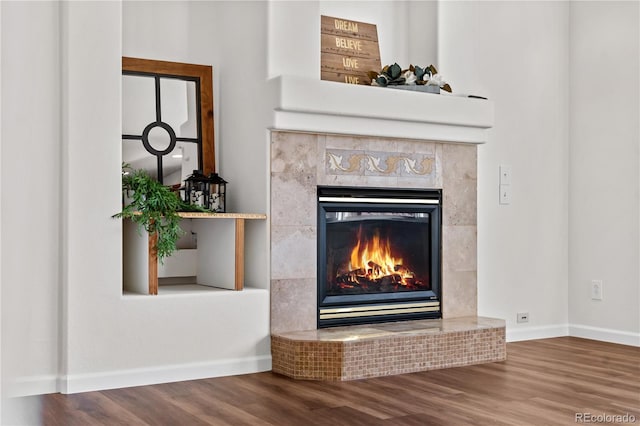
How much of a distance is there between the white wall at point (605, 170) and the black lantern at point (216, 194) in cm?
252

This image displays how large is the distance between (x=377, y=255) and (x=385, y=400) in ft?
3.90

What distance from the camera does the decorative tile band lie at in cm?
376

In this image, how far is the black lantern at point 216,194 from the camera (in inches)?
143

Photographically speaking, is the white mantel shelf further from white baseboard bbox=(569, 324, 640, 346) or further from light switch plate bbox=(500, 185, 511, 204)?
white baseboard bbox=(569, 324, 640, 346)

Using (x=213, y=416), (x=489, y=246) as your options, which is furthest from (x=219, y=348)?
(x=489, y=246)

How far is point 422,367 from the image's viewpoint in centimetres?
356

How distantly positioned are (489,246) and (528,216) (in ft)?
1.28

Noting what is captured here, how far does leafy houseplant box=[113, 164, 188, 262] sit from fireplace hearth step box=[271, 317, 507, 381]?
731 millimetres

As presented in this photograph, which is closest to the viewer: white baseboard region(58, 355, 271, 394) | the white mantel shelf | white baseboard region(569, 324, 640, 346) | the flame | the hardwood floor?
the hardwood floor

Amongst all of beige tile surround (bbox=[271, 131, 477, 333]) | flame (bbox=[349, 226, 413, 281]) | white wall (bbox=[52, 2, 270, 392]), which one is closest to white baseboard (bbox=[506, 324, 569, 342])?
beige tile surround (bbox=[271, 131, 477, 333])

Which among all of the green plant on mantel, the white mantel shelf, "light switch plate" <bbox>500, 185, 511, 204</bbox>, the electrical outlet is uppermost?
the white mantel shelf

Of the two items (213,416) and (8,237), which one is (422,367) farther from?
(8,237)

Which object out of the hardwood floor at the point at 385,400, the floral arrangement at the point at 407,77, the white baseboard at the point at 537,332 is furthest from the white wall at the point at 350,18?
the white baseboard at the point at 537,332

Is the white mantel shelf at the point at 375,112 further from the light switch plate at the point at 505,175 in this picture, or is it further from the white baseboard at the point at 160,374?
the white baseboard at the point at 160,374
